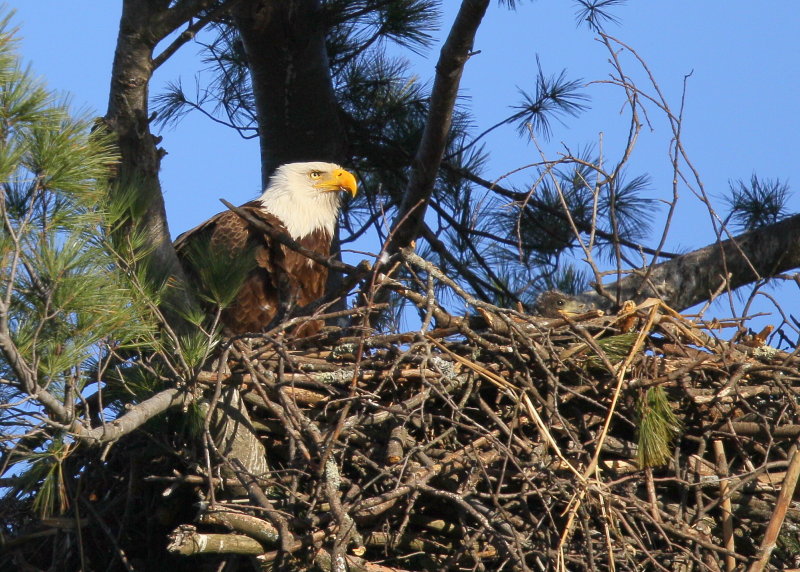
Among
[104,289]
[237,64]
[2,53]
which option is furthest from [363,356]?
[237,64]

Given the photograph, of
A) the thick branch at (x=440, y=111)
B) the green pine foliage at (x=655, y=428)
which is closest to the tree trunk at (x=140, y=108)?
the thick branch at (x=440, y=111)

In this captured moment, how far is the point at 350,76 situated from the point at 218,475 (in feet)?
10.7

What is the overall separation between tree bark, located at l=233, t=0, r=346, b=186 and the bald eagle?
30 centimetres

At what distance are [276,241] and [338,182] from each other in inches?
31.3

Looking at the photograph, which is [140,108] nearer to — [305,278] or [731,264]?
[305,278]

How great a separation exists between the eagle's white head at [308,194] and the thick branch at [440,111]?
0.59 m

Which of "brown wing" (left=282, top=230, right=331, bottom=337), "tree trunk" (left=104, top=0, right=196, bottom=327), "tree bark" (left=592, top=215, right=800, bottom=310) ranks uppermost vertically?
"tree trunk" (left=104, top=0, right=196, bottom=327)

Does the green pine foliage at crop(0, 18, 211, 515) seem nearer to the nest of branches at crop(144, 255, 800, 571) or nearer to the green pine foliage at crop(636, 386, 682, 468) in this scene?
the nest of branches at crop(144, 255, 800, 571)

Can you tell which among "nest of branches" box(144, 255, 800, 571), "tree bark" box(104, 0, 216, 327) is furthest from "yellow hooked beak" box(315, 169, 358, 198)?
"tree bark" box(104, 0, 216, 327)

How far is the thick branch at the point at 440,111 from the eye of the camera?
416 cm

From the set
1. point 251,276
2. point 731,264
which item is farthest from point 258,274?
point 731,264

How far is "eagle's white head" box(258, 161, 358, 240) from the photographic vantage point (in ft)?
17.1

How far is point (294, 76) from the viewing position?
18.0 feet

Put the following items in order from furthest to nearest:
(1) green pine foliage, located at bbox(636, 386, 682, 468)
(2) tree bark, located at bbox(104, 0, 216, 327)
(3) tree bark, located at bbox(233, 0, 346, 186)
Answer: (3) tree bark, located at bbox(233, 0, 346, 186) < (1) green pine foliage, located at bbox(636, 386, 682, 468) < (2) tree bark, located at bbox(104, 0, 216, 327)
